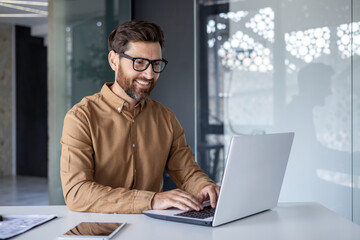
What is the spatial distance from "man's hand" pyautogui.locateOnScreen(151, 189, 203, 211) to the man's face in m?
0.58

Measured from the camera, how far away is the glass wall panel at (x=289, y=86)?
342 centimetres

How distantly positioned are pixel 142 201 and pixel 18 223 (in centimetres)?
43

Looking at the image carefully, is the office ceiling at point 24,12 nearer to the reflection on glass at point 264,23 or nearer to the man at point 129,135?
the reflection on glass at point 264,23

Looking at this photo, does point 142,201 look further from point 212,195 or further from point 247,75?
point 247,75

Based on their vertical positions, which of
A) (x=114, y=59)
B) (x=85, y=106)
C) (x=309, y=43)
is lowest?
(x=85, y=106)

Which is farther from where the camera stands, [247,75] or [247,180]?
[247,75]

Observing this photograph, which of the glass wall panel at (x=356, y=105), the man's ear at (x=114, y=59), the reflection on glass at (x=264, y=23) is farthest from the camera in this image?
the reflection on glass at (x=264, y=23)

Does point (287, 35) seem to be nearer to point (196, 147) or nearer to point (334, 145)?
point (334, 145)

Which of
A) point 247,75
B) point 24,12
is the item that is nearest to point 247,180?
point 247,75

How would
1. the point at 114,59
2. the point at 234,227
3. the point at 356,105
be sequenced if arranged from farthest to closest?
the point at 356,105, the point at 114,59, the point at 234,227

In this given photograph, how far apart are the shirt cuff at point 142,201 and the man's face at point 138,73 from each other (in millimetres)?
553

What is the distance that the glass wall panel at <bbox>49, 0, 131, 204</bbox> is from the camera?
13.4 ft

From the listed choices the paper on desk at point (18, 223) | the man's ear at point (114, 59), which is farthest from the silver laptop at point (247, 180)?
the man's ear at point (114, 59)

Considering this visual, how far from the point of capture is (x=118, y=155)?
2105mm
